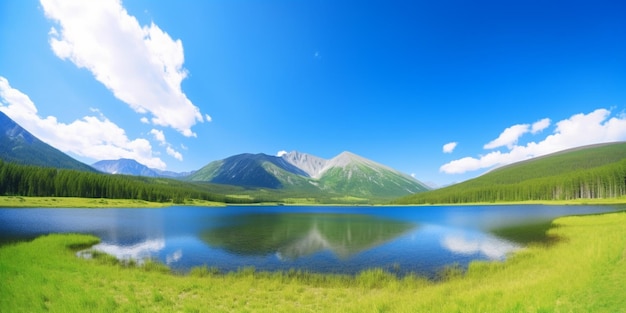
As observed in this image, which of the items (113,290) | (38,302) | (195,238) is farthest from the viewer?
(195,238)

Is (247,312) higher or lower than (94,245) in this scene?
higher

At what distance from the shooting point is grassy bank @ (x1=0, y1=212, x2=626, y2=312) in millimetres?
13352

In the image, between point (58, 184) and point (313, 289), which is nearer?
point (313, 289)

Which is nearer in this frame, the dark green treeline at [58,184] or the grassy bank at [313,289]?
the grassy bank at [313,289]

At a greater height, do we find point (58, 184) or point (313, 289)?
point (58, 184)

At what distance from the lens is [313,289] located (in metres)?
21.0

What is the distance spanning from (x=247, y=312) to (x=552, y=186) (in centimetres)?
21540

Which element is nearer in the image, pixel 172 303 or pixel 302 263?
pixel 172 303

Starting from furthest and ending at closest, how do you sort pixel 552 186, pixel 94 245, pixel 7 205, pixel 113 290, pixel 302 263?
1. pixel 552 186
2. pixel 7 205
3. pixel 94 245
4. pixel 302 263
5. pixel 113 290

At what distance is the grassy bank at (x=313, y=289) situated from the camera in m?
13.4

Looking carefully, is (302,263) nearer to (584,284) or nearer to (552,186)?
(584,284)

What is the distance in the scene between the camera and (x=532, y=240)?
40.8 meters

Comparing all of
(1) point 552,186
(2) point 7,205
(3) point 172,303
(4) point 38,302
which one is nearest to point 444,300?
(3) point 172,303

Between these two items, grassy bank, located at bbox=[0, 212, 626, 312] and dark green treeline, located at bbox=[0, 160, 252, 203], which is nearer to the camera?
grassy bank, located at bbox=[0, 212, 626, 312]
